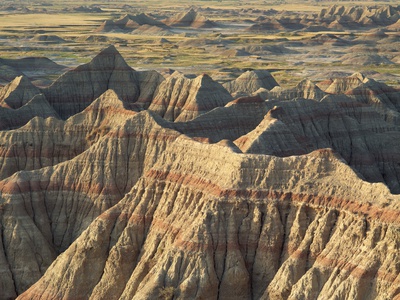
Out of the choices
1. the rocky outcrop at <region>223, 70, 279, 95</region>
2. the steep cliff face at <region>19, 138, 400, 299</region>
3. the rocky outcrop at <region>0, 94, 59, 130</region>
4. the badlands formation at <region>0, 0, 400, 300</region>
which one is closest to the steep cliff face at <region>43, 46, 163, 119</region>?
the rocky outcrop at <region>0, 94, 59, 130</region>

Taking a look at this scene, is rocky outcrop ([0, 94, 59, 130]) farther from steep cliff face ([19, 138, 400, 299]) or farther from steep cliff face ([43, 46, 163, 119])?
steep cliff face ([19, 138, 400, 299])

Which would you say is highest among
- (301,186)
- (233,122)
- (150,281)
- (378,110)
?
(301,186)

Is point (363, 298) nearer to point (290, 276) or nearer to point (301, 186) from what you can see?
point (290, 276)

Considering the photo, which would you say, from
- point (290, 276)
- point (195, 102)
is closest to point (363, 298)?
point (290, 276)

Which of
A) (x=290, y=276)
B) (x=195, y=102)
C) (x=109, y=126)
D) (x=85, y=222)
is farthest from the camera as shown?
(x=195, y=102)

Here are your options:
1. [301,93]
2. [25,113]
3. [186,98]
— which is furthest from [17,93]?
[301,93]

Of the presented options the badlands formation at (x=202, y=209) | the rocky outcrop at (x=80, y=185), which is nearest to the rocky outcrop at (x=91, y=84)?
the badlands formation at (x=202, y=209)

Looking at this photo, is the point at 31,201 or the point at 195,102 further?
the point at 195,102
